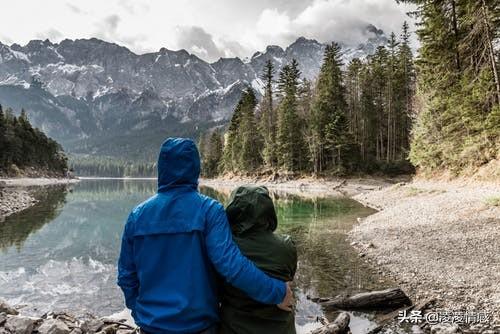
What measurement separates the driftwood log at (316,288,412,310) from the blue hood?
273 inches

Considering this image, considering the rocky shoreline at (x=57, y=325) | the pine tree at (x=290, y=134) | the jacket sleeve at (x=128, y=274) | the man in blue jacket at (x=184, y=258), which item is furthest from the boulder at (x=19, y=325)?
the pine tree at (x=290, y=134)

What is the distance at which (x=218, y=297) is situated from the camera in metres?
3.08

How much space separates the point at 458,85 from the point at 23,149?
298 ft

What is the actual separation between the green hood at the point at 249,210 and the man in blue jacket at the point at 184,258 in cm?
22

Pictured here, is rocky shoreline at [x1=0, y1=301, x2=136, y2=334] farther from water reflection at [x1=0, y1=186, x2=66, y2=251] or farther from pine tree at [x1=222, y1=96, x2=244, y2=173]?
pine tree at [x1=222, y1=96, x2=244, y2=173]

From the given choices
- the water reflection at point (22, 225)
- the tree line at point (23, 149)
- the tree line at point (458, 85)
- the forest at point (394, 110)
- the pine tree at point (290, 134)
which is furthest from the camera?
the tree line at point (23, 149)

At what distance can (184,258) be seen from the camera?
283 centimetres

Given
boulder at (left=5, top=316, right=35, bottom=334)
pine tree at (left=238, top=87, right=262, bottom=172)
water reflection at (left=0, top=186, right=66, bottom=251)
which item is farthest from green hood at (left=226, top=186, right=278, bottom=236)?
pine tree at (left=238, top=87, right=262, bottom=172)

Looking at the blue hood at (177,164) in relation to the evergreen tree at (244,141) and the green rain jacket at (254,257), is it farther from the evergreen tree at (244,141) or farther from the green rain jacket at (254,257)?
the evergreen tree at (244,141)

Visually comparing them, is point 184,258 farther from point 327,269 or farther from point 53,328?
point 327,269

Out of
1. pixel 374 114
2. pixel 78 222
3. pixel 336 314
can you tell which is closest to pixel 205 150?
pixel 374 114

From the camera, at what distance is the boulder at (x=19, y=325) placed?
6.22 meters

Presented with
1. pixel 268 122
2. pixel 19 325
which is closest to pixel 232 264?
pixel 19 325

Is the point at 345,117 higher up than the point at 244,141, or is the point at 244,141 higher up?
the point at 345,117
